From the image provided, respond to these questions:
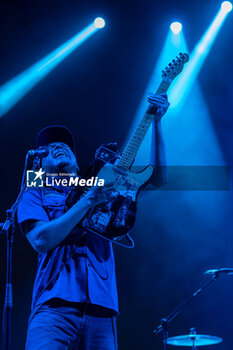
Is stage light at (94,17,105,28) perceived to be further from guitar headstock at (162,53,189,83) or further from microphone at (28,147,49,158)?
microphone at (28,147,49,158)

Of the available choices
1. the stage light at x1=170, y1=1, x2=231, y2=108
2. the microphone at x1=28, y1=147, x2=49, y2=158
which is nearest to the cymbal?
the microphone at x1=28, y1=147, x2=49, y2=158

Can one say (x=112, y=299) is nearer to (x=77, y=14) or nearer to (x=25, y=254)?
(x=25, y=254)

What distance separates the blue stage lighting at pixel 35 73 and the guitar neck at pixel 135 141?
322cm

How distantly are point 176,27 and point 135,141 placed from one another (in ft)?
11.6

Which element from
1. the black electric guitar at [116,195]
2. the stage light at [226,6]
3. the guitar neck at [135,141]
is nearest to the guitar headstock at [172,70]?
the guitar neck at [135,141]

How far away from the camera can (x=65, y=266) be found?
6.55ft

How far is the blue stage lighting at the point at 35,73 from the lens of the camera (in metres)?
5.33

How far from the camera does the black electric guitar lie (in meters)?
2.09

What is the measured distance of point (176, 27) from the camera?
541 centimetres

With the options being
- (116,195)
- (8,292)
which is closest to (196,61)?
(116,195)

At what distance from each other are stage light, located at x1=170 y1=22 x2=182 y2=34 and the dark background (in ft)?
0.20

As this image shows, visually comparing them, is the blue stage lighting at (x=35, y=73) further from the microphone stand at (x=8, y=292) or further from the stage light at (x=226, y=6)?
the microphone stand at (x=8, y=292)

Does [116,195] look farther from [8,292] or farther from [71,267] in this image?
[8,292]

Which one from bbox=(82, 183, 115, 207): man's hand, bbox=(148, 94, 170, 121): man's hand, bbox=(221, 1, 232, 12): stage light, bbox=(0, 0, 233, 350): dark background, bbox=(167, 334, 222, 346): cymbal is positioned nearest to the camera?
bbox=(82, 183, 115, 207): man's hand
